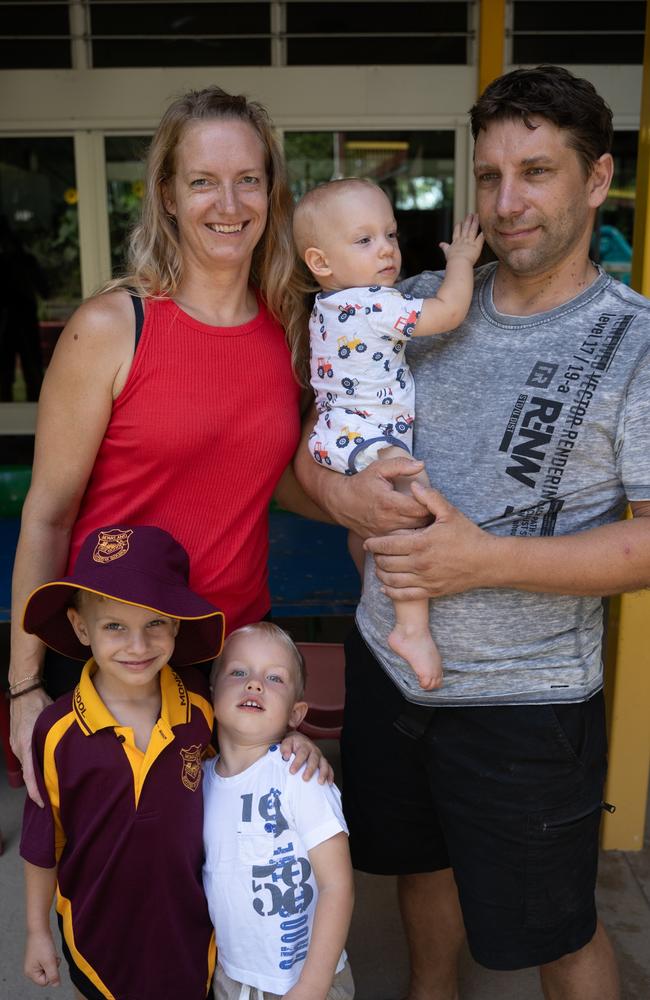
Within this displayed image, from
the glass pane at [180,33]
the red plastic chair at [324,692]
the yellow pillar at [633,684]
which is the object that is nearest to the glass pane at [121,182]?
the glass pane at [180,33]

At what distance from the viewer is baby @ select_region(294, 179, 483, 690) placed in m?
1.97

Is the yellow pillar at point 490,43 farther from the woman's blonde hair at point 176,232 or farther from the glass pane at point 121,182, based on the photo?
the woman's blonde hair at point 176,232

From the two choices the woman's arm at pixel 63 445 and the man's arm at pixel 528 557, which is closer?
the man's arm at pixel 528 557

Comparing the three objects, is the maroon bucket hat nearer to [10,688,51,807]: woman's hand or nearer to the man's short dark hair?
[10,688,51,807]: woman's hand

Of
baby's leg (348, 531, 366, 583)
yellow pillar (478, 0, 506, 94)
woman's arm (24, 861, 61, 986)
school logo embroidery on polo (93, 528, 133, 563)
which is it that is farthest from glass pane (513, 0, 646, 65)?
woman's arm (24, 861, 61, 986)

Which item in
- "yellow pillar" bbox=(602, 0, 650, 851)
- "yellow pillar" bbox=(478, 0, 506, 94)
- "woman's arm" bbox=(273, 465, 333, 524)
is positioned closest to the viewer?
"woman's arm" bbox=(273, 465, 333, 524)

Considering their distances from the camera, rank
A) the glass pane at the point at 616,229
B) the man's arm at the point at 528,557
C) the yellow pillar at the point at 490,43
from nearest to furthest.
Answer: the man's arm at the point at 528,557 → the yellow pillar at the point at 490,43 → the glass pane at the point at 616,229

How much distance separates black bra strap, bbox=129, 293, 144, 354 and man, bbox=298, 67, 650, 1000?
0.53 m

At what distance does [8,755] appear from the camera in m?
3.18

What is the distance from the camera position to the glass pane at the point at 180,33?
6.61 m

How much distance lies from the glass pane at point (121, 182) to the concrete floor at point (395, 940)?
5229 millimetres

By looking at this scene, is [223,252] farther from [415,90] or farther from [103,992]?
[415,90]

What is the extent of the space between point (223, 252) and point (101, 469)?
0.53 metres

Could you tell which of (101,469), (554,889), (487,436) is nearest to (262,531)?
(101,469)
